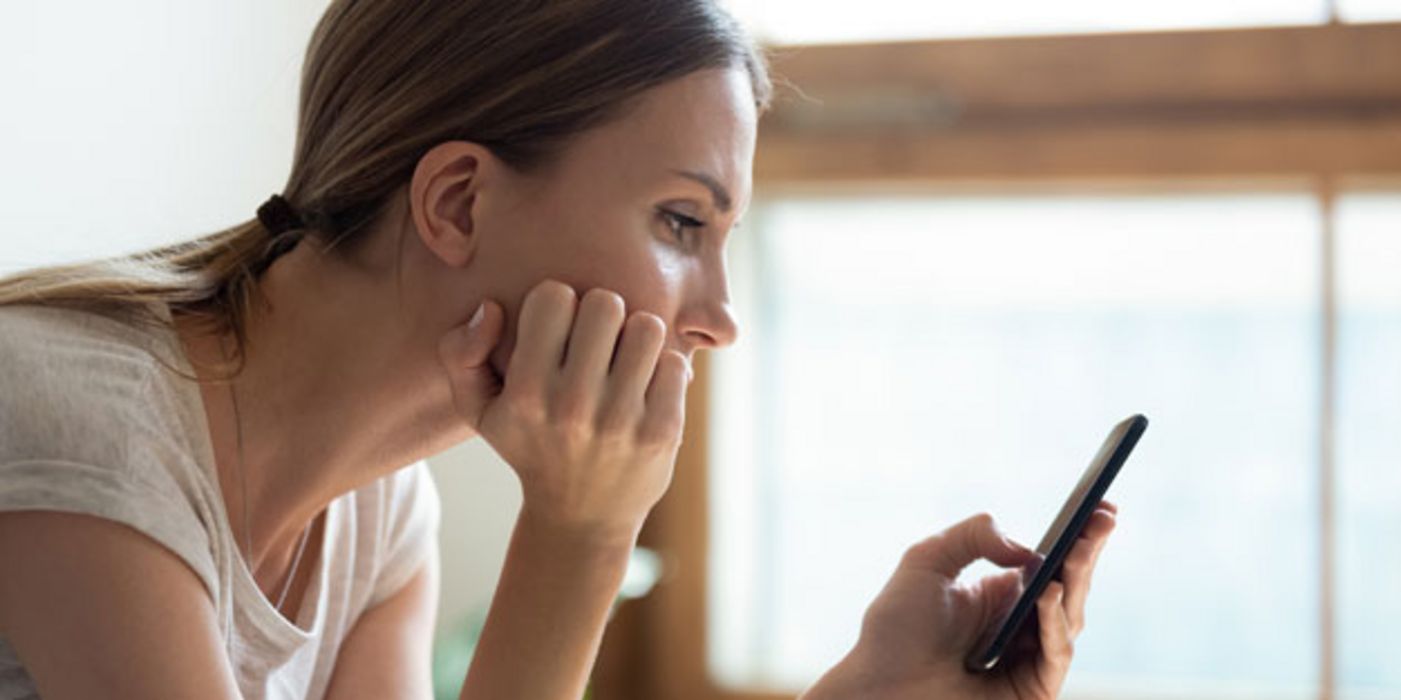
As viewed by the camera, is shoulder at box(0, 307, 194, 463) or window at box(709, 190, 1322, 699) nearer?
shoulder at box(0, 307, 194, 463)

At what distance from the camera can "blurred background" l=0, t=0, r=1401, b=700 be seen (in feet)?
6.60

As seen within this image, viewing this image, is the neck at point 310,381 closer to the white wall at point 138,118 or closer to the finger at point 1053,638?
the finger at point 1053,638

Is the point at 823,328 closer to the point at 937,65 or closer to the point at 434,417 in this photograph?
the point at 937,65

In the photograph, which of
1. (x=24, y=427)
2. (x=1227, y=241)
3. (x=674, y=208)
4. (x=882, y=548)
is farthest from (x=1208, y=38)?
(x=24, y=427)

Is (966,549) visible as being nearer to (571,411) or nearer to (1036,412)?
(571,411)

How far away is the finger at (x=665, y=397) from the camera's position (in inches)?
38.8

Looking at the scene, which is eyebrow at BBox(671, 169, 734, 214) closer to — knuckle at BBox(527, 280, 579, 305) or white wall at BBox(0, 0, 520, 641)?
knuckle at BBox(527, 280, 579, 305)

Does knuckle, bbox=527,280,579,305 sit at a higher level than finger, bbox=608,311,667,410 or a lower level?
higher

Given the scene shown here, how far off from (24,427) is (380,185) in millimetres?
247

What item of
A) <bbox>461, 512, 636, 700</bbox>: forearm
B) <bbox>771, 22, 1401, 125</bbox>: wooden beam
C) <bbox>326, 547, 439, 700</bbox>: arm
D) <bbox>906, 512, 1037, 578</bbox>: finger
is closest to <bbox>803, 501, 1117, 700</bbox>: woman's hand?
<bbox>906, 512, 1037, 578</bbox>: finger

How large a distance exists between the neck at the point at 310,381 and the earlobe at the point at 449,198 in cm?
5

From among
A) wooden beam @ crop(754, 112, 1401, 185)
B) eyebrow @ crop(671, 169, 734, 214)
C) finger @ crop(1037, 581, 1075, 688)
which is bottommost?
finger @ crop(1037, 581, 1075, 688)

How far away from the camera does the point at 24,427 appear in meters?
Result: 0.87

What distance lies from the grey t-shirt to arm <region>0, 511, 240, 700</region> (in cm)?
1
